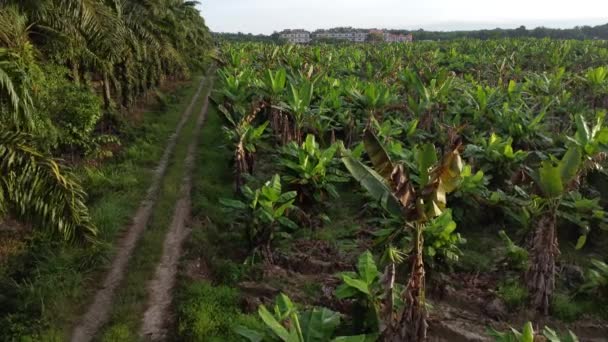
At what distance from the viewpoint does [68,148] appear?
1315 cm

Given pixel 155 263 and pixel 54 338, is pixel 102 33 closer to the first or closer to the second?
pixel 155 263

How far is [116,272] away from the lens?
8.10 m

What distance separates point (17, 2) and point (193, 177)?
237 inches

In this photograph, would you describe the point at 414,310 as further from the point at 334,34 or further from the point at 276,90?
the point at 334,34

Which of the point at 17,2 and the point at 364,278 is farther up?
the point at 17,2

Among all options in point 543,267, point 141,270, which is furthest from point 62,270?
point 543,267

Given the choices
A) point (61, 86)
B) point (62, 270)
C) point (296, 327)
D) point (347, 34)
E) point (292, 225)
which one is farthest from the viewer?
point (347, 34)

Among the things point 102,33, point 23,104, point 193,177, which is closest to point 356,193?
point 193,177

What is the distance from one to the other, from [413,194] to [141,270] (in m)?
5.12

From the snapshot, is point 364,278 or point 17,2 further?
point 17,2

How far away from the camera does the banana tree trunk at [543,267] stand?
255 inches

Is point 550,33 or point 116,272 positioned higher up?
point 550,33

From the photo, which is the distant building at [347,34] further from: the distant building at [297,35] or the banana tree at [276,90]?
the banana tree at [276,90]

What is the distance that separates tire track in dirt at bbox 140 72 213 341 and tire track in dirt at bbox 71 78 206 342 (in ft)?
1.89
